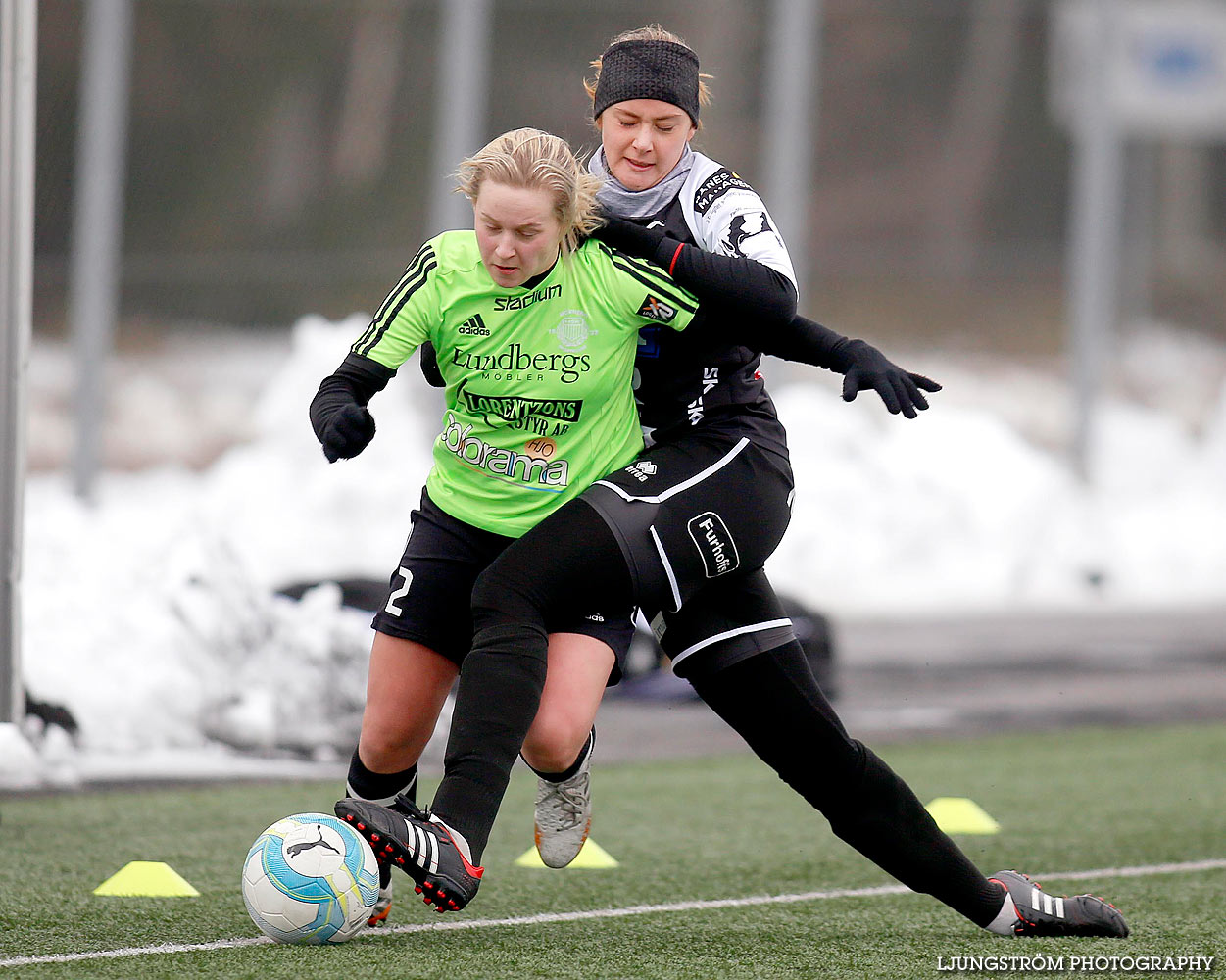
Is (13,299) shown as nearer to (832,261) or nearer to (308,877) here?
(308,877)

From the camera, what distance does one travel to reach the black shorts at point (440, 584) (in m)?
4.31

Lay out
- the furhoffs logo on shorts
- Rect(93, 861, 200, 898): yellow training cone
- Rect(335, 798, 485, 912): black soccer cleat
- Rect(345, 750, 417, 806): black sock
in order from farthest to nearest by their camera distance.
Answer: Rect(93, 861, 200, 898): yellow training cone, Rect(345, 750, 417, 806): black sock, the furhoffs logo on shorts, Rect(335, 798, 485, 912): black soccer cleat

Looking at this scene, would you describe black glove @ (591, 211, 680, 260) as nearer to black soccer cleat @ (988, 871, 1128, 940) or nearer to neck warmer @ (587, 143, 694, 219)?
neck warmer @ (587, 143, 694, 219)

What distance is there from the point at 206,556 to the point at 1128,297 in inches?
510

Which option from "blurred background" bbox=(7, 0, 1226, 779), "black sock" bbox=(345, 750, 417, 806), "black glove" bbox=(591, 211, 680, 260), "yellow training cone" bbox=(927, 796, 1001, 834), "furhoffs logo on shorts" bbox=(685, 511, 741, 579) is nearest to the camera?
"furhoffs logo on shorts" bbox=(685, 511, 741, 579)

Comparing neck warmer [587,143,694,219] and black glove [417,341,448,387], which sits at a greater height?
neck warmer [587,143,694,219]

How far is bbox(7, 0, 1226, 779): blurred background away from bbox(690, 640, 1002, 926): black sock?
26.0 ft

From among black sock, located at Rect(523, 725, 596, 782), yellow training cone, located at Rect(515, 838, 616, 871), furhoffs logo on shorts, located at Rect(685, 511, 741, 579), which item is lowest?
yellow training cone, located at Rect(515, 838, 616, 871)

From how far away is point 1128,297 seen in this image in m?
19.7

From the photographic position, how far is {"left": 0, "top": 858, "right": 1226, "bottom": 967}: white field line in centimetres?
427

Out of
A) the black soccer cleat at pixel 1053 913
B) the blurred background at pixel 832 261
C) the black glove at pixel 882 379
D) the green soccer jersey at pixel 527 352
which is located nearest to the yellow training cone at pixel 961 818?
the black soccer cleat at pixel 1053 913

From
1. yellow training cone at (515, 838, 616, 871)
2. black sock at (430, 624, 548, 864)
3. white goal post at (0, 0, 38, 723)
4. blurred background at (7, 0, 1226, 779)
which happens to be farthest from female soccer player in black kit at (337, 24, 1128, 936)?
blurred background at (7, 0, 1226, 779)

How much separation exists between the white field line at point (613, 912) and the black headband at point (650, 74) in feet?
6.43

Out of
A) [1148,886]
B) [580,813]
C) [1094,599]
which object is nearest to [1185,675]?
[1094,599]
